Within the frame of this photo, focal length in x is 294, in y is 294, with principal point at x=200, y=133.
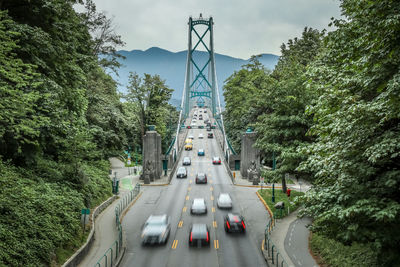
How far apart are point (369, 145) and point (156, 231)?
12981mm

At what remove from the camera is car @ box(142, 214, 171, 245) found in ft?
56.3

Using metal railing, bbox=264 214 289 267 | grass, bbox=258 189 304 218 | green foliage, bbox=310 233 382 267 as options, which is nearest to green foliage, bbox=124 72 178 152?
grass, bbox=258 189 304 218

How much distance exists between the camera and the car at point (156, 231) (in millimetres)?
17175

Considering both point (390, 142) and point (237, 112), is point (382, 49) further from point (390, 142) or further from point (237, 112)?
point (237, 112)

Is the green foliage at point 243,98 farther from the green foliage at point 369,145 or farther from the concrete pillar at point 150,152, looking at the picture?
the green foliage at point 369,145

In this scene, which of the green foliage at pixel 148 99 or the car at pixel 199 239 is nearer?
the car at pixel 199 239

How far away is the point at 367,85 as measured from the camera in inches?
343

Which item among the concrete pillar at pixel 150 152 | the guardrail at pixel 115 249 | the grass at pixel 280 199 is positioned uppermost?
the concrete pillar at pixel 150 152

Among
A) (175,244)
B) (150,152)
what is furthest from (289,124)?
(150,152)

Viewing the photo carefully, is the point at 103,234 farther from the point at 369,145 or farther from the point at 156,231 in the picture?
the point at 369,145

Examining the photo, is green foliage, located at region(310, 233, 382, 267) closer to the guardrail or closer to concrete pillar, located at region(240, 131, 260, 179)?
the guardrail

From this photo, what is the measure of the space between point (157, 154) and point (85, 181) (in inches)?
589

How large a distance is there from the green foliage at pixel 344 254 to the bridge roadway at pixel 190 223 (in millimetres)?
3121

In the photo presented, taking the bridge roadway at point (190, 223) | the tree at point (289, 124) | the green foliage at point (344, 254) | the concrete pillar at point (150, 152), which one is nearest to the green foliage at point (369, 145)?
the green foliage at point (344, 254)
